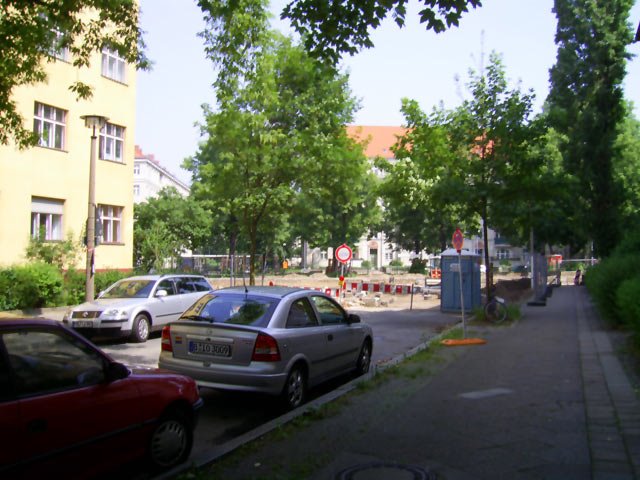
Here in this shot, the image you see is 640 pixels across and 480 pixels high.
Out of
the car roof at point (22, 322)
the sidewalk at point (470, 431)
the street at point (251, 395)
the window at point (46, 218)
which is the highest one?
the window at point (46, 218)

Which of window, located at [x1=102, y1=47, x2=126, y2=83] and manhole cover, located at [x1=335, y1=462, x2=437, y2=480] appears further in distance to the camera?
window, located at [x1=102, y1=47, x2=126, y2=83]

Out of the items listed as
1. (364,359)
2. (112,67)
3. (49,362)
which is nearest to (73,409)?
(49,362)

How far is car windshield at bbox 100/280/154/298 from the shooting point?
14.1 metres

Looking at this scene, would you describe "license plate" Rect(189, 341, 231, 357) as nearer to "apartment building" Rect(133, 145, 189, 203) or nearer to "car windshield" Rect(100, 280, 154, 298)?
"car windshield" Rect(100, 280, 154, 298)

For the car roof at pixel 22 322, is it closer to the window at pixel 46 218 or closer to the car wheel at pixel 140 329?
the car wheel at pixel 140 329

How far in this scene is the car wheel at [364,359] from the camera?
9.39 m

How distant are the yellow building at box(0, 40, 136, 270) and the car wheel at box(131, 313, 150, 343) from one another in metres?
8.05

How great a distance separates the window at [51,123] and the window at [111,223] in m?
3.15

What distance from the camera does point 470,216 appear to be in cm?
1836

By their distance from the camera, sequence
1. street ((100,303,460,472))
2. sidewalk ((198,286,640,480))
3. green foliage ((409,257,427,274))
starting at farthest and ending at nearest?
green foliage ((409,257,427,274)) → street ((100,303,460,472)) → sidewalk ((198,286,640,480))

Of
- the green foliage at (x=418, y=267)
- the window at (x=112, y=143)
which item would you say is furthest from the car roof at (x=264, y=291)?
the green foliage at (x=418, y=267)

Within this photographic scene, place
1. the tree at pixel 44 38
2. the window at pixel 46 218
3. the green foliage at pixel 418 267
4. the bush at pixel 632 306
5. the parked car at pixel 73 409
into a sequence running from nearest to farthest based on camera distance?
the parked car at pixel 73 409, the bush at pixel 632 306, the tree at pixel 44 38, the window at pixel 46 218, the green foliage at pixel 418 267

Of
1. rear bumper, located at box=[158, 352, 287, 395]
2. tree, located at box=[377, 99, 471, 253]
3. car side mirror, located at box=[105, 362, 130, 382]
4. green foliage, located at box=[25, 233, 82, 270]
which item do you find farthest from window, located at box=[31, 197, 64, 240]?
car side mirror, located at box=[105, 362, 130, 382]

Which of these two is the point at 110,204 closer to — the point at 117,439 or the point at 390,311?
the point at 390,311
